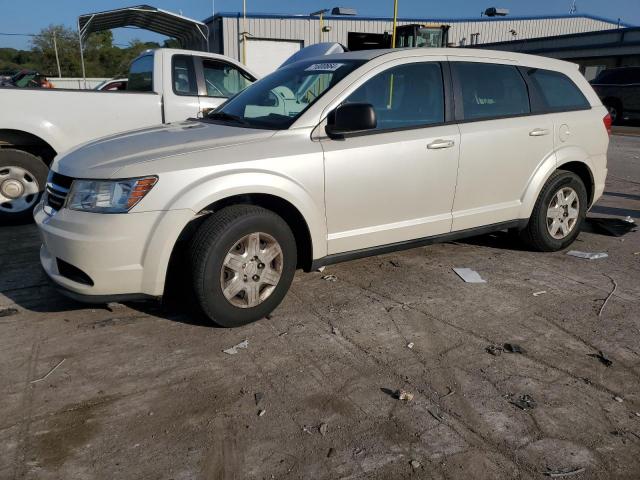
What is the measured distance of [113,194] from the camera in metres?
3.18

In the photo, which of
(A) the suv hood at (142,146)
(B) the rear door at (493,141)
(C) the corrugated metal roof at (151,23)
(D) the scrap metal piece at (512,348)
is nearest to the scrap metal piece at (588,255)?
(B) the rear door at (493,141)

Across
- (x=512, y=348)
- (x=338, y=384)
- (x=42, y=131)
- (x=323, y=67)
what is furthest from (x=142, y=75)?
(x=512, y=348)

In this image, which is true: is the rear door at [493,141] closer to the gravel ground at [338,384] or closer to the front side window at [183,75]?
the gravel ground at [338,384]

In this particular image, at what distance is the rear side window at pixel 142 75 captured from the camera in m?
6.93

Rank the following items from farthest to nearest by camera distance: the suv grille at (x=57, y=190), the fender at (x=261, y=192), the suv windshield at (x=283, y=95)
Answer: the suv windshield at (x=283, y=95), the suv grille at (x=57, y=190), the fender at (x=261, y=192)

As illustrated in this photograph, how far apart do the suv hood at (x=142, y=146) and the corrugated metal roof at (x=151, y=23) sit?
10.9 meters

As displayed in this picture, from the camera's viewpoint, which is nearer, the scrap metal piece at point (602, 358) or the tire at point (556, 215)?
the scrap metal piece at point (602, 358)

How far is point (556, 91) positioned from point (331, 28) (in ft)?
81.1

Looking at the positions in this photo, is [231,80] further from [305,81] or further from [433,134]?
[433,134]

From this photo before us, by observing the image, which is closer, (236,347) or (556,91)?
(236,347)

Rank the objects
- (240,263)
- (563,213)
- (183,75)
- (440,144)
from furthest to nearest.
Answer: (183,75) → (563,213) → (440,144) → (240,263)

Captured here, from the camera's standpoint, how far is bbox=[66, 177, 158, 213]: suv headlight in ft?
10.3

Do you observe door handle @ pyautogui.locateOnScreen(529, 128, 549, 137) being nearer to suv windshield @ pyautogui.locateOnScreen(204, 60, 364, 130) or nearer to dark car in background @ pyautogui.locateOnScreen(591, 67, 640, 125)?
suv windshield @ pyautogui.locateOnScreen(204, 60, 364, 130)

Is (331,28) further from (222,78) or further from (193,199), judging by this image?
(193,199)
